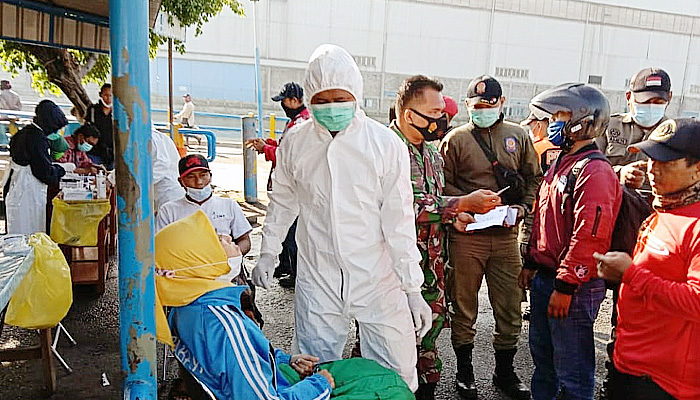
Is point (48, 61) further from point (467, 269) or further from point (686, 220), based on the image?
point (686, 220)

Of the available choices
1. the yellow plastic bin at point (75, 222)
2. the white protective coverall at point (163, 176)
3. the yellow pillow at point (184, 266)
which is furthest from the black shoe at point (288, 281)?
the yellow pillow at point (184, 266)

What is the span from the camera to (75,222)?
4414 millimetres

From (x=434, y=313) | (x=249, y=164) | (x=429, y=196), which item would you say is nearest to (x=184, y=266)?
(x=429, y=196)

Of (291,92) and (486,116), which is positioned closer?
(486,116)

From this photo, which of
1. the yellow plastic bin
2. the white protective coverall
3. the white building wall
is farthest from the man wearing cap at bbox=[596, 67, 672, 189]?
the white building wall

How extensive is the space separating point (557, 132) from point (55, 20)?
16.3ft

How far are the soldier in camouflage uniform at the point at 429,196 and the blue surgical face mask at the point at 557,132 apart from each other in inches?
16.3

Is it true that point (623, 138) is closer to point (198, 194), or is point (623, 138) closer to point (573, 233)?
point (573, 233)

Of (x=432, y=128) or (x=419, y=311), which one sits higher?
(x=432, y=128)

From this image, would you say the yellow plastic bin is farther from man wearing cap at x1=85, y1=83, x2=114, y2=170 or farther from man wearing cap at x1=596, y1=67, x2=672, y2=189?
man wearing cap at x1=596, y1=67, x2=672, y2=189

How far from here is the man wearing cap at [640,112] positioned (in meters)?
3.47

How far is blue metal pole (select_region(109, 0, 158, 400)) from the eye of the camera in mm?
1389

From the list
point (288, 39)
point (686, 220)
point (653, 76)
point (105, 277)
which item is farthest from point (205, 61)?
point (686, 220)

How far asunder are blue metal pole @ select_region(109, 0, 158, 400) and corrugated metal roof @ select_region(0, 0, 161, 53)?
10.7ft
